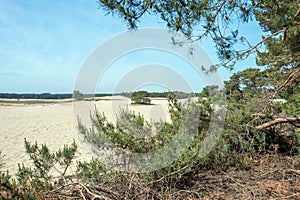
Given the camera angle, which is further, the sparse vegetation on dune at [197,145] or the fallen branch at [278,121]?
the fallen branch at [278,121]

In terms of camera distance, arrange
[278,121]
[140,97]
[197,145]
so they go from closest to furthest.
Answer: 1. [197,145]
2. [140,97]
3. [278,121]

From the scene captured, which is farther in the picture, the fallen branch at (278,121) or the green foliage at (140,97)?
the fallen branch at (278,121)

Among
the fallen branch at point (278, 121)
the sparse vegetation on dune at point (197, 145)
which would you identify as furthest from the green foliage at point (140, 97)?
the fallen branch at point (278, 121)

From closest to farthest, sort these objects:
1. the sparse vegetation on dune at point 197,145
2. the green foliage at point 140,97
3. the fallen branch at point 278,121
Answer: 1. the sparse vegetation on dune at point 197,145
2. the green foliage at point 140,97
3. the fallen branch at point 278,121

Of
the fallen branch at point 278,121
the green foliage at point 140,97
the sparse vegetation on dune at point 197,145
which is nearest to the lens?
the sparse vegetation on dune at point 197,145

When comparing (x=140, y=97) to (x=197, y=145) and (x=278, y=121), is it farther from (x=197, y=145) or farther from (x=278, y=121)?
(x=278, y=121)

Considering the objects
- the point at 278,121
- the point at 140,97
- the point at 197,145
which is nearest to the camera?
the point at 197,145

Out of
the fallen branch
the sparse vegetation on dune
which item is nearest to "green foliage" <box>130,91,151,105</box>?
the sparse vegetation on dune

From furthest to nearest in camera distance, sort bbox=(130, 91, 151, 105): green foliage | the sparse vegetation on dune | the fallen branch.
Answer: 1. the fallen branch
2. bbox=(130, 91, 151, 105): green foliage
3. the sparse vegetation on dune

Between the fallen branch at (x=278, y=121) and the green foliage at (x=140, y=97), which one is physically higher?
the green foliage at (x=140, y=97)

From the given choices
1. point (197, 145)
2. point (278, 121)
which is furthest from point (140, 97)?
point (278, 121)

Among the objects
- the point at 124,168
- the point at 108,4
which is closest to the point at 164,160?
the point at 124,168

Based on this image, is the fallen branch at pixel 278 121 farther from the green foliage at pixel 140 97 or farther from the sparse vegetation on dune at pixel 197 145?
the green foliage at pixel 140 97

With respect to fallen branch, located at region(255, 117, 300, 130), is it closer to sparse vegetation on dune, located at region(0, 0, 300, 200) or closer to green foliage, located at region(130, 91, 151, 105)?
sparse vegetation on dune, located at region(0, 0, 300, 200)
